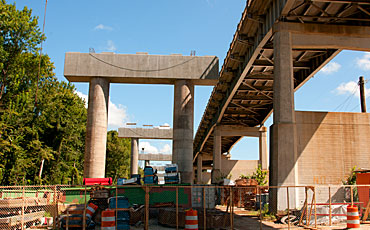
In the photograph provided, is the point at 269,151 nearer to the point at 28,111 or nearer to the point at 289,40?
the point at 289,40

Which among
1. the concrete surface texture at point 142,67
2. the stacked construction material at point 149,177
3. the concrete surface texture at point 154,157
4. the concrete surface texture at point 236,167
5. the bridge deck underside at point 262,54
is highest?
the bridge deck underside at point 262,54

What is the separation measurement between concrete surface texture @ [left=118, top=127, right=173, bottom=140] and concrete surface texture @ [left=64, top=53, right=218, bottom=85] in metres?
27.5

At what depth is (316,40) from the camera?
2455 cm

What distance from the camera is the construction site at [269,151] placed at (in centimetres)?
1697

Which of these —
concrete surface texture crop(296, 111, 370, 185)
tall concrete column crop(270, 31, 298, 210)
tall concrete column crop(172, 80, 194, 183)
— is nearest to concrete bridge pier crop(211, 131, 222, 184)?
tall concrete column crop(172, 80, 194, 183)

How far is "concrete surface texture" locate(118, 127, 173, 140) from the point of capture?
59500mm

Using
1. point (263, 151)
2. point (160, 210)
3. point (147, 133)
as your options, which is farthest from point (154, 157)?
point (160, 210)

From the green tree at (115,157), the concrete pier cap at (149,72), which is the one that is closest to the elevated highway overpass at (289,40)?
the concrete pier cap at (149,72)

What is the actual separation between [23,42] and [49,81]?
9.85m

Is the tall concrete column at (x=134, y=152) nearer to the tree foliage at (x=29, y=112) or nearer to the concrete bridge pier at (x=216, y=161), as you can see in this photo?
the tree foliage at (x=29, y=112)

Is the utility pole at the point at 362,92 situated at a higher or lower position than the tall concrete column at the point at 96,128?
higher

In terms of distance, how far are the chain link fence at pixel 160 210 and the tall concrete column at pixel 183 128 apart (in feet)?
24.9

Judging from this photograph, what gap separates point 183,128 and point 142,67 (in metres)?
6.86

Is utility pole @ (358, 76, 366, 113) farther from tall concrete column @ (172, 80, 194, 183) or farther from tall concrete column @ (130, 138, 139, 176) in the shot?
tall concrete column @ (130, 138, 139, 176)
